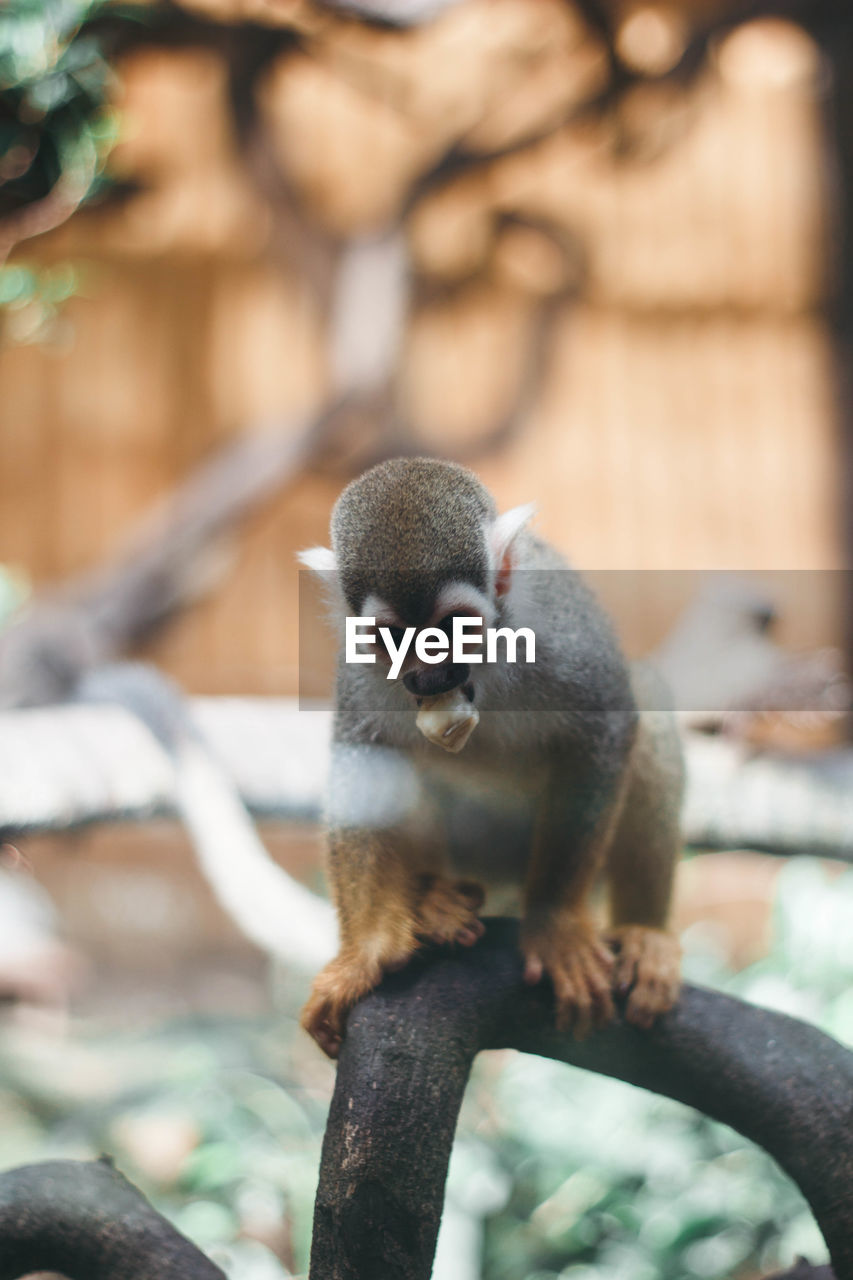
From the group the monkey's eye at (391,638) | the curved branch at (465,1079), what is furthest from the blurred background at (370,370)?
the monkey's eye at (391,638)

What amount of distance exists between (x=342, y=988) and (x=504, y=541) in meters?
0.69

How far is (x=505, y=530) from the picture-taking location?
1.30m

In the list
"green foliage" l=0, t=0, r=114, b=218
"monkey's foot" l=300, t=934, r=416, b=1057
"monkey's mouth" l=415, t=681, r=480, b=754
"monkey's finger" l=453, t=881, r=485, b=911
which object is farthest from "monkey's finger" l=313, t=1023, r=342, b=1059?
"green foliage" l=0, t=0, r=114, b=218

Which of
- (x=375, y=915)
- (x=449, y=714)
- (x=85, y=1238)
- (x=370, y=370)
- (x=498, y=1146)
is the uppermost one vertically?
(x=370, y=370)

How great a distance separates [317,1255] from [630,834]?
826 mm

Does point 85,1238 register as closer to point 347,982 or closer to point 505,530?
point 347,982

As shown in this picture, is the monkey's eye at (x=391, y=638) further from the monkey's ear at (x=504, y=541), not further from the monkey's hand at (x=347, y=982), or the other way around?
the monkey's hand at (x=347, y=982)

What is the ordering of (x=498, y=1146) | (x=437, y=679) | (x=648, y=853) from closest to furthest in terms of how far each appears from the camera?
(x=437, y=679) → (x=648, y=853) → (x=498, y=1146)

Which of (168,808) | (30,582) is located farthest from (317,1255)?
(30,582)

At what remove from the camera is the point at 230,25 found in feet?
11.6

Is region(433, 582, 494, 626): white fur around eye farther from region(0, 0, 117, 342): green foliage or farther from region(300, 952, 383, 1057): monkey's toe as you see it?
region(0, 0, 117, 342): green foliage

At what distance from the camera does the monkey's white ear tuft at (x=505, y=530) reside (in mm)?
1286

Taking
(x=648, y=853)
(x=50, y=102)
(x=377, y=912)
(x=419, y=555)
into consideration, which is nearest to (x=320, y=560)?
(x=419, y=555)

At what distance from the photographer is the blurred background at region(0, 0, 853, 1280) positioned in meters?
3.03
